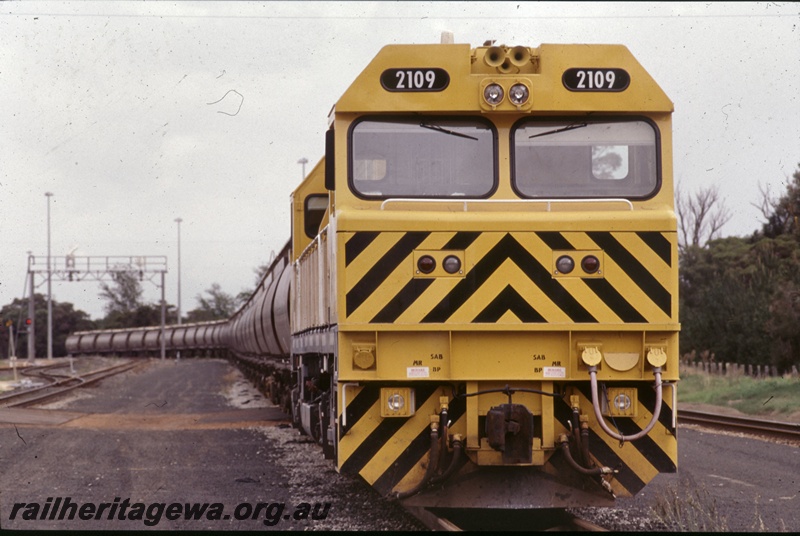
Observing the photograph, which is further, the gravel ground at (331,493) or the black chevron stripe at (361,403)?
the gravel ground at (331,493)

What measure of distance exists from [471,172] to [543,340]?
4.31 feet

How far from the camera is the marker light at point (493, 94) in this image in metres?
7.08

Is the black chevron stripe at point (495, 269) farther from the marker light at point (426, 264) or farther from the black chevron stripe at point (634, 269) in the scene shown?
the black chevron stripe at point (634, 269)

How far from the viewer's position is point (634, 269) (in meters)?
6.87

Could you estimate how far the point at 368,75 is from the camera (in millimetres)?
7152

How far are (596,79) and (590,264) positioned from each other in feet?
4.47

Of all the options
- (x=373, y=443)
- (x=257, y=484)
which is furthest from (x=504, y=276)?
(x=257, y=484)

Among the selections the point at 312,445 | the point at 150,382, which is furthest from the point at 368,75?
the point at 150,382

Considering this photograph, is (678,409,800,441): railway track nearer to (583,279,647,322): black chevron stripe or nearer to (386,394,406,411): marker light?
(583,279,647,322): black chevron stripe

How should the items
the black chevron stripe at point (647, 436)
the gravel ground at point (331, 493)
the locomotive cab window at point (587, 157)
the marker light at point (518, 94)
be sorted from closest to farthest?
the black chevron stripe at point (647, 436) → the marker light at point (518, 94) → the locomotive cab window at point (587, 157) → the gravel ground at point (331, 493)

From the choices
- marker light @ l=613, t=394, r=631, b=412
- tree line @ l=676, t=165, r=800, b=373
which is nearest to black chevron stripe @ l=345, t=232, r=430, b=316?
marker light @ l=613, t=394, r=631, b=412

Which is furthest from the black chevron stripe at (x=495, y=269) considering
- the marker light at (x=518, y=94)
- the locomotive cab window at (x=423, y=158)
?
the marker light at (x=518, y=94)

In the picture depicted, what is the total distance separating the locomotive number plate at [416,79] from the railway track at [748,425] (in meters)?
8.34

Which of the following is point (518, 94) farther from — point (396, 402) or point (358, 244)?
point (396, 402)
